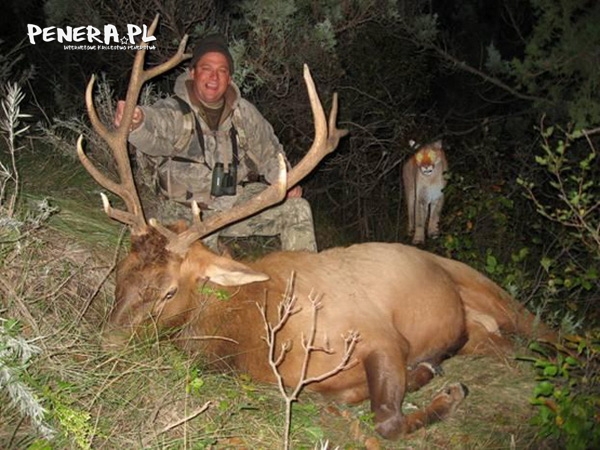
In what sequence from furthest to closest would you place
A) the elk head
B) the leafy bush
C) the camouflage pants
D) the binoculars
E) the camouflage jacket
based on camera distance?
the camouflage pants < the binoculars < the camouflage jacket < the elk head < the leafy bush

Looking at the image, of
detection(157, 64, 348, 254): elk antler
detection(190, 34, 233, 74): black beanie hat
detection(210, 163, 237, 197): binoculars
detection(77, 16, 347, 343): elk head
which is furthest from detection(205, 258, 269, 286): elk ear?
detection(190, 34, 233, 74): black beanie hat

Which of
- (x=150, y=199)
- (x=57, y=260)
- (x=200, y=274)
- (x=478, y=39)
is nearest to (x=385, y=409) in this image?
(x=200, y=274)

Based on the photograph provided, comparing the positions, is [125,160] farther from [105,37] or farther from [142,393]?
[105,37]

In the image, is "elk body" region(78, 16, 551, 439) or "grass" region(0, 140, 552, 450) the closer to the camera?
"grass" region(0, 140, 552, 450)

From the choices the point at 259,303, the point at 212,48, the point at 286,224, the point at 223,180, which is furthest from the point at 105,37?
the point at 259,303

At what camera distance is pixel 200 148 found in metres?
5.34

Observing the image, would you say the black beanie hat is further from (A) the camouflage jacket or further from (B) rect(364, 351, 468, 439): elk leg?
(B) rect(364, 351, 468, 439): elk leg

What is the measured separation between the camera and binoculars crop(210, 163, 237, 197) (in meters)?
5.37

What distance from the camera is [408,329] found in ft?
15.1

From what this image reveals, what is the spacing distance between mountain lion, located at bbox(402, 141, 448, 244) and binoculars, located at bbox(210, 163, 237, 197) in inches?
118

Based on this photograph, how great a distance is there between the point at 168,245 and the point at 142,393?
105 cm

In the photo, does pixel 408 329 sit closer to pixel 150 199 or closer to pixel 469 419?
pixel 469 419

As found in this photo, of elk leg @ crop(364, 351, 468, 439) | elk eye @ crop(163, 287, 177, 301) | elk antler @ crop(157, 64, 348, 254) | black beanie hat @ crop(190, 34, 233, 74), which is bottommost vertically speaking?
elk leg @ crop(364, 351, 468, 439)

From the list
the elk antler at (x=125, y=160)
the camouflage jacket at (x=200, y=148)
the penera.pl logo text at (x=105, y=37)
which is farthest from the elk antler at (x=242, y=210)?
the penera.pl logo text at (x=105, y=37)
